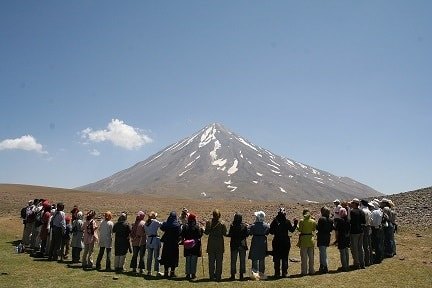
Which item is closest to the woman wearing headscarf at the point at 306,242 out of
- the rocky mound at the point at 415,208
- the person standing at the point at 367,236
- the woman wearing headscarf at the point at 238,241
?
the woman wearing headscarf at the point at 238,241

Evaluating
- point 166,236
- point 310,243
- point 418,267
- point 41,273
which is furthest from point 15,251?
point 418,267

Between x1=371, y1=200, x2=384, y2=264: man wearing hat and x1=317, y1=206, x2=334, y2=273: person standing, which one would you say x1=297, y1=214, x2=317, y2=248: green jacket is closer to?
x1=317, y1=206, x2=334, y2=273: person standing

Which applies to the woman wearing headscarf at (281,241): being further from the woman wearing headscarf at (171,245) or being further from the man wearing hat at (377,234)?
the man wearing hat at (377,234)

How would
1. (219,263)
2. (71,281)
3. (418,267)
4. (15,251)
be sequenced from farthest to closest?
(15,251)
(418,267)
(219,263)
(71,281)

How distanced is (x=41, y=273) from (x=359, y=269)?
12787 millimetres

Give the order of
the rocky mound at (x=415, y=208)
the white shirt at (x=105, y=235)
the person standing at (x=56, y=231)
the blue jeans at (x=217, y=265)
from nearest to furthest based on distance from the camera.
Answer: the blue jeans at (x=217, y=265)
the white shirt at (x=105, y=235)
the person standing at (x=56, y=231)
the rocky mound at (x=415, y=208)

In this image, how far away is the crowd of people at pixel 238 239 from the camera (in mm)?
16047

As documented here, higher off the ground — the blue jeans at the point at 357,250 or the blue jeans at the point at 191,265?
the blue jeans at the point at 357,250

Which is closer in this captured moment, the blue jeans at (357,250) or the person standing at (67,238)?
the blue jeans at (357,250)

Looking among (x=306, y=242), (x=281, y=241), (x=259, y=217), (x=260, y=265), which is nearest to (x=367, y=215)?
(x=306, y=242)

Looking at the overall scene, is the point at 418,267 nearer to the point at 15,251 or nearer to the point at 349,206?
the point at 349,206

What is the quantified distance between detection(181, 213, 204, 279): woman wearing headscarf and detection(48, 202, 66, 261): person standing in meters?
6.46

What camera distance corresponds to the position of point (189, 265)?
16.1m

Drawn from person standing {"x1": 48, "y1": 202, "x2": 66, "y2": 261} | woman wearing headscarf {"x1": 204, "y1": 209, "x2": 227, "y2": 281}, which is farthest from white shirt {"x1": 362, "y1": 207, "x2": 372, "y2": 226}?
person standing {"x1": 48, "y1": 202, "x2": 66, "y2": 261}
